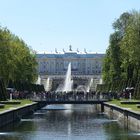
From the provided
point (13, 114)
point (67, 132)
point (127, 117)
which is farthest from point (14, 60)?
point (67, 132)

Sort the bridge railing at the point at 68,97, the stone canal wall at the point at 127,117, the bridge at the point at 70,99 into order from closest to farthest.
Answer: the stone canal wall at the point at 127,117 → the bridge at the point at 70,99 → the bridge railing at the point at 68,97

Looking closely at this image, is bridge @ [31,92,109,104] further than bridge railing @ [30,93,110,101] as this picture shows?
No

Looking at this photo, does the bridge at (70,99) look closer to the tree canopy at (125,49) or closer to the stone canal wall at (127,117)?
the tree canopy at (125,49)

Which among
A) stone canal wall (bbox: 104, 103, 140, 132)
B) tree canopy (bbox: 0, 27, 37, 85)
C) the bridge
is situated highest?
tree canopy (bbox: 0, 27, 37, 85)

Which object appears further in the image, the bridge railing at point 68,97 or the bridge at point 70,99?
the bridge railing at point 68,97

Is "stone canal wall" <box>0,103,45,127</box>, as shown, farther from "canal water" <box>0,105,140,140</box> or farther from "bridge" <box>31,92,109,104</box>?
"bridge" <box>31,92,109,104</box>

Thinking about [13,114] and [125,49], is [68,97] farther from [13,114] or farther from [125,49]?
[13,114]

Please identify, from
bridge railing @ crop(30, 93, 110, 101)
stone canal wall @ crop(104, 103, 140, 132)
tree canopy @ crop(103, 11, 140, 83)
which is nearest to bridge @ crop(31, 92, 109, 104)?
bridge railing @ crop(30, 93, 110, 101)

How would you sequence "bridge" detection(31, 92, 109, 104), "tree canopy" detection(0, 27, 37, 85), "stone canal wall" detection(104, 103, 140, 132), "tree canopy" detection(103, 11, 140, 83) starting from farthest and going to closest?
"bridge" detection(31, 92, 109, 104)
"tree canopy" detection(0, 27, 37, 85)
"tree canopy" detection(103, 11, 140, 83)
"stone canal wall" detection(104, 103, 140, 132)

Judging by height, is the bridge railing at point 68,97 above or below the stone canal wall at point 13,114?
above

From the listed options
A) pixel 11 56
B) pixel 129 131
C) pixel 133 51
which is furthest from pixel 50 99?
pixel 129 131

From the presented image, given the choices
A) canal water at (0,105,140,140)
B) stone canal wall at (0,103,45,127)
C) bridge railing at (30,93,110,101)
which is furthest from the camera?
bridge railing at (30,93,110,101)

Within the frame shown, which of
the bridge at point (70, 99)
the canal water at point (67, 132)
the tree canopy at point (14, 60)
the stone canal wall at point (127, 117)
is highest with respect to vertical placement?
the tree canopy at point (14, 60)

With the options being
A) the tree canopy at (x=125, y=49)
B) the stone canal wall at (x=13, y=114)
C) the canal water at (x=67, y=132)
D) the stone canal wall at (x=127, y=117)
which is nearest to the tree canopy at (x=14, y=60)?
the tree canopy at (x=125, y=49)
